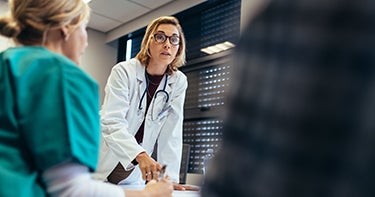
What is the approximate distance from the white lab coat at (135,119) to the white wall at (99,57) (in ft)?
8.36

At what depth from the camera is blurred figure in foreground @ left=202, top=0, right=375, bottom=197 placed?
0.29 metres

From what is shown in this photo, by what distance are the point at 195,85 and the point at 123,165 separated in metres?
1.88

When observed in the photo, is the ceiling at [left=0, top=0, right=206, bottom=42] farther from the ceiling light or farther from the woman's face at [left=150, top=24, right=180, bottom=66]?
the woman's face at [left=150, top=24, right=180, bottom=66]

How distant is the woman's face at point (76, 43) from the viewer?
0.81 meters

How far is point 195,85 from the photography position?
11.5ft

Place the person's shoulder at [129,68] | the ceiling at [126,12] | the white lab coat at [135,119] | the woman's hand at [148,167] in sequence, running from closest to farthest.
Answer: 1. the woman's hand at [148,167]
2. the white lab coat at [135,119]
3. the person's shoulder at [129,68]
4. the ceiling at [126,12]

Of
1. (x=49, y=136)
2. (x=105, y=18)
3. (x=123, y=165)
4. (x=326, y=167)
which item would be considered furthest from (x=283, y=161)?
(x=105, y=18)

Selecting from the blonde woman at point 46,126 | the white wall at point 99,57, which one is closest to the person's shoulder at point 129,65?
the blonde woman at point 46,126

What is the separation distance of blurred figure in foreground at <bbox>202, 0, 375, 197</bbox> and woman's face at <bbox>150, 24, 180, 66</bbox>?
1.67 meters

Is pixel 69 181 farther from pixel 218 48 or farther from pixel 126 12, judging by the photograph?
pixel 126 12

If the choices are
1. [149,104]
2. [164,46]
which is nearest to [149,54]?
[164,46]

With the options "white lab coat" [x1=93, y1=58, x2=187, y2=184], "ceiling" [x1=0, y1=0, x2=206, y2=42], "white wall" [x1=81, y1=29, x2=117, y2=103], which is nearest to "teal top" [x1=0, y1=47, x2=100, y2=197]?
"white lab coat" [x1=93, y1=58, x2=187, y2=184]

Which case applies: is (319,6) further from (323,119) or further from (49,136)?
(49,136)

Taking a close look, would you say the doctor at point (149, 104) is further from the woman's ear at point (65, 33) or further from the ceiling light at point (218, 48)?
the ceiling light at point (218, 48)
